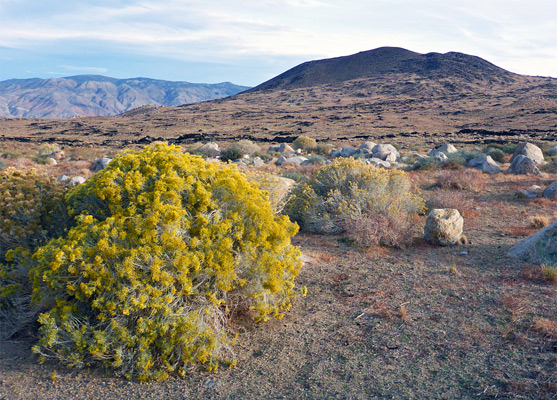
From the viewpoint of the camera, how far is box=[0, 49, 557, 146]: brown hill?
40.3m

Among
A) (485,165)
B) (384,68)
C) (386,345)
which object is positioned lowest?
(386,345)

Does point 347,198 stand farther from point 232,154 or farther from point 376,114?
point 376,114

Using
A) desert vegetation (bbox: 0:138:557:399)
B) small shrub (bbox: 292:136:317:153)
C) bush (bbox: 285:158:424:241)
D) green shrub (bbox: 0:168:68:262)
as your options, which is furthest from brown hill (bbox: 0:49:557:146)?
green shrub (bbox: 0:168:68:262)

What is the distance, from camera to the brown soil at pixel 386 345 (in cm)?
346

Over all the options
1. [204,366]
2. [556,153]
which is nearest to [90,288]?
[204,366]

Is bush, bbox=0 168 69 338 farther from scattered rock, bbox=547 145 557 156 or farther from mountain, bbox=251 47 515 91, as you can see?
mountain, bbox=251 47 515 91

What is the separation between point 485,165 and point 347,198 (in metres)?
9.95

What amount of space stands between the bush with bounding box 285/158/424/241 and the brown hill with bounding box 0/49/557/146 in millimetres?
24032

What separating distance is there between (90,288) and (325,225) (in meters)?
5.02

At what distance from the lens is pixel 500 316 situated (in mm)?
4617

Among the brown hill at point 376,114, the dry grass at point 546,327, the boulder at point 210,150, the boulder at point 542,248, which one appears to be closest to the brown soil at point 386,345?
the dry grass at point 546,327

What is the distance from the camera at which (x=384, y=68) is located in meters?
109

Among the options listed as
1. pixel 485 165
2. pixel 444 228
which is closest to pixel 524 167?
pixel 485 165

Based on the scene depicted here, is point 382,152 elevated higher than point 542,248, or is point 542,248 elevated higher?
point 382,152
